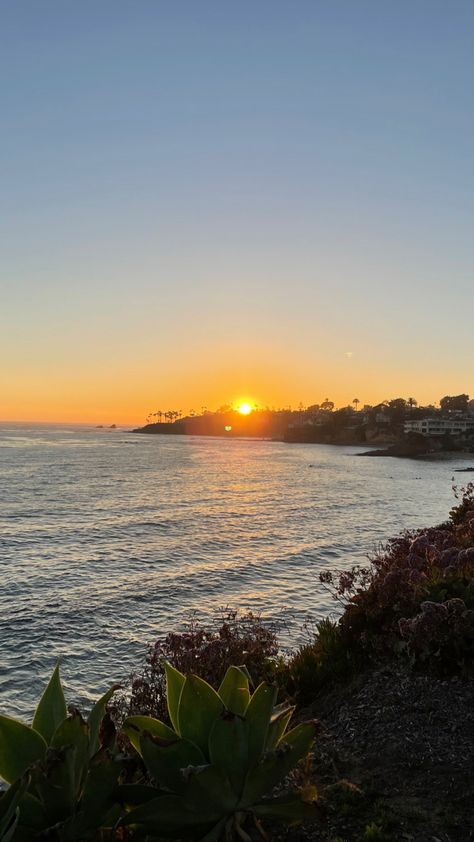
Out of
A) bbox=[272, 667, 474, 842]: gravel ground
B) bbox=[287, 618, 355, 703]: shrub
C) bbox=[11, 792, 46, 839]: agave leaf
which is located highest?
bbox=[11, 792, 46, 839]: agave leaf

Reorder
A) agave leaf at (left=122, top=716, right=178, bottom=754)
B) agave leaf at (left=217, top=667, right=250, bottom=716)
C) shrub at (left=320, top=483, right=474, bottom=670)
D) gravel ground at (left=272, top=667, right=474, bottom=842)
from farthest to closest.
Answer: shrub at (left=320, top=483, right=474, bottom=670)
gravel ground at (left=272, top=667, right=474, bottom=842)
agave leaf at (left=217, top=667, right=250, bottom=716)
agave leaf at (left=122, top=716, right=178, bottom=754)

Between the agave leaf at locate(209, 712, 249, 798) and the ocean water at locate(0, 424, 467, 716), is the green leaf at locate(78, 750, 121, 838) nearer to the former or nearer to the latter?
the agave leaf at locate(209, 712, 249, 798)

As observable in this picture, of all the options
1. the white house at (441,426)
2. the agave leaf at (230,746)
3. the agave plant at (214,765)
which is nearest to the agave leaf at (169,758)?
the agave plant at (214,765)

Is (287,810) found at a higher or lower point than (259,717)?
lower

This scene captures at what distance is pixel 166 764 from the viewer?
3.33 meters

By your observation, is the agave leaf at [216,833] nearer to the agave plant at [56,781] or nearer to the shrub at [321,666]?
the agave plant at [56,781]

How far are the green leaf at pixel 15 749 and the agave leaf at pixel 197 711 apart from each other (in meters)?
0.82

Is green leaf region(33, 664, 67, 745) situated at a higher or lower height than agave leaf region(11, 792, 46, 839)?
higher

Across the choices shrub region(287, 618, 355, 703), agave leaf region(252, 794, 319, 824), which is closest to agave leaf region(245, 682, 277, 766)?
agave leaf region(252, 794, 319, 824)

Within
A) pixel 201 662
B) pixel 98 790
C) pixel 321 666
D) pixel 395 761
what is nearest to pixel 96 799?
pixel 98 790

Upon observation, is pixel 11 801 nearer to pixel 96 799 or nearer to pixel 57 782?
pixel 57 782

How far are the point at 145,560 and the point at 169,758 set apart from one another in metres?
22.5

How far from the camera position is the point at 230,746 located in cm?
338

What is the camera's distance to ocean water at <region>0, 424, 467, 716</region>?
14953 millimetres
